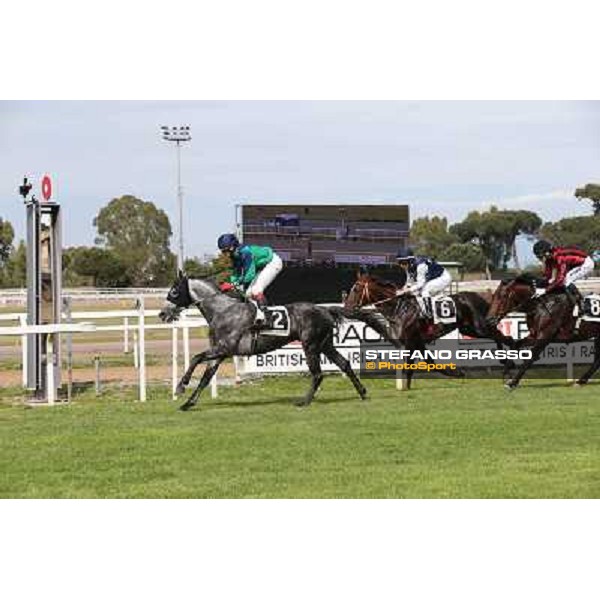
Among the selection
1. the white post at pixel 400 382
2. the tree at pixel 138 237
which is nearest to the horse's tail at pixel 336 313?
A: the white post at pixel 400 382

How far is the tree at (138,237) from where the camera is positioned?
2514cm

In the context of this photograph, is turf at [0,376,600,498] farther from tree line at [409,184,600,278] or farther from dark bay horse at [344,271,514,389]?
tree line at [409,184,600,278]

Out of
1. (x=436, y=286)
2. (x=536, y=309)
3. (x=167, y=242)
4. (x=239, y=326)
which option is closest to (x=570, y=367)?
(x=536, y=309)

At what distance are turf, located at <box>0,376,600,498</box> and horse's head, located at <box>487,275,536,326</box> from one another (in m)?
1.53

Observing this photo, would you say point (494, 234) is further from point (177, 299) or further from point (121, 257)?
point (177, 299)

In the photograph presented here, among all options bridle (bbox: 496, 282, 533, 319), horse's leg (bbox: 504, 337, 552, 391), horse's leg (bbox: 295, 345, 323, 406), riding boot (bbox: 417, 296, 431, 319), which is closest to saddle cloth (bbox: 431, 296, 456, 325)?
riding boot (bbox: 417, 296, 431, 319)

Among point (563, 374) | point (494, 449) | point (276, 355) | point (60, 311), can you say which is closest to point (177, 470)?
point (494, 449)

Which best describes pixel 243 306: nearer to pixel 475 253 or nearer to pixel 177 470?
pixel 177 470

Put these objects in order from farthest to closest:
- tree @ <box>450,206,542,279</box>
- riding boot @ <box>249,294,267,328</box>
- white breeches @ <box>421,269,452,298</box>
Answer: tree @ <box>450,206,542,279</box> → white breeches @ <box>421,269,452,298</box> → riding boot @ <box>249,294,267,328</box>

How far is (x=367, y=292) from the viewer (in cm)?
1521

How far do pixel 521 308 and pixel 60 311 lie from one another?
5341 millimetres

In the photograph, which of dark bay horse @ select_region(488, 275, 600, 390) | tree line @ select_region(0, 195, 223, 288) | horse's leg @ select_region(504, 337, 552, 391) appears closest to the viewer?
horse's leg @ select_region(504, 337, 552, 391)

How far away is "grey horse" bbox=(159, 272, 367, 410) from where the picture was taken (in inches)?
503

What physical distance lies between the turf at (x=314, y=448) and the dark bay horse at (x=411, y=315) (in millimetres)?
1722
